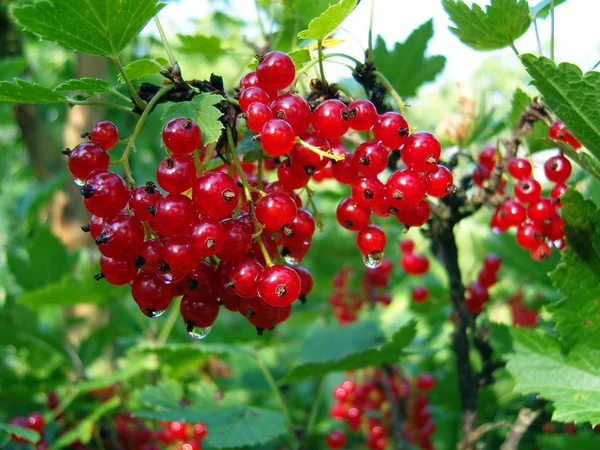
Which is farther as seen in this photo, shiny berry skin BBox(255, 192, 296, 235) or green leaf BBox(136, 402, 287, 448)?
green leaf BBox(136, 402, 287, 448)

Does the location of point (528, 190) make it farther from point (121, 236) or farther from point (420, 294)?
point (420, 294)

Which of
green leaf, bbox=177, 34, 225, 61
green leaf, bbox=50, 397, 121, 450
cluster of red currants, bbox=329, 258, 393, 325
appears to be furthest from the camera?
cluster of red currants, bbox=329, 258, 393, 325

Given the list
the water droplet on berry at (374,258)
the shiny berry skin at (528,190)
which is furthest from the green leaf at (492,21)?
the water droplet on berry at (374,258)

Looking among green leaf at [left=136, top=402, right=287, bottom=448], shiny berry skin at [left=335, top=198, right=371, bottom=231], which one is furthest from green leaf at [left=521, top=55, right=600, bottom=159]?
green leaf at [left=136, top=402, right=287, bottom=448]

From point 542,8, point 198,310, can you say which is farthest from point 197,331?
point 542,8

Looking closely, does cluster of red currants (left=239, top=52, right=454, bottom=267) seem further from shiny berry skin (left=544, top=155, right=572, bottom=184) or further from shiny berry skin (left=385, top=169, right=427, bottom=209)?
shiny berry skin (left=544, top=155, right=572, bottom=184)

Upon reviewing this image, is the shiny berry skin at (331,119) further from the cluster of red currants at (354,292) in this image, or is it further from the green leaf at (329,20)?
the cluster of red currants at (354,292)

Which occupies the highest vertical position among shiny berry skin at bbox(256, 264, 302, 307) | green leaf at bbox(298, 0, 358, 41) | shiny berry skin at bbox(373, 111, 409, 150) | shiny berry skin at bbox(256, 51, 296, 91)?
green leaf at bbox(298, 0, 358, 41)
